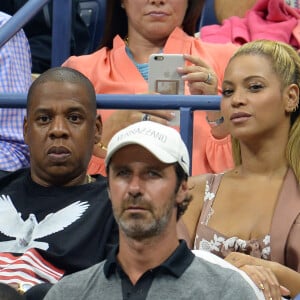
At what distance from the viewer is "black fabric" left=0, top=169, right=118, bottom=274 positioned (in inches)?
159

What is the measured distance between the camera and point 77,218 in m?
4.15

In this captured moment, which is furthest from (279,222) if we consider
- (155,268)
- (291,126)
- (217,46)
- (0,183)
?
(217,46)

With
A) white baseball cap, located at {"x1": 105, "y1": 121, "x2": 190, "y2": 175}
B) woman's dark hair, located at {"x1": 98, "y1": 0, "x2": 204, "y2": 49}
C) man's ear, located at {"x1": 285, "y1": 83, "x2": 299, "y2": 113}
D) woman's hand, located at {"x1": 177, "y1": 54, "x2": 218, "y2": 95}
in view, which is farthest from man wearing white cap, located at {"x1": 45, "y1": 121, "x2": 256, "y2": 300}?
woman's dark hair, located at {"x1": 98, "y1": 0, "x2": 204, "y2": 49}

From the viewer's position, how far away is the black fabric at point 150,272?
329 cm

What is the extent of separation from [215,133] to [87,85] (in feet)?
2.16

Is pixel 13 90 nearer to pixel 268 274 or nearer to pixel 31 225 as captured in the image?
pixel 31 225

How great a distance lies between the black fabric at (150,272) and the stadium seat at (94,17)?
3221 mm

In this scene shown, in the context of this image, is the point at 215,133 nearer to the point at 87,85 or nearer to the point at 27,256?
the point at 87,85

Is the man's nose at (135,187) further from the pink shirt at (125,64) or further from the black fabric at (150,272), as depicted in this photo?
the pink shirt at (125,64)

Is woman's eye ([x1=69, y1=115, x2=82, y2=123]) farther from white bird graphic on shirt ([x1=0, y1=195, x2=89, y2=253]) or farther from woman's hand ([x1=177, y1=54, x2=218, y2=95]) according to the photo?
woman's hand ([x1=177, y1=54, x2=218, y2=95])

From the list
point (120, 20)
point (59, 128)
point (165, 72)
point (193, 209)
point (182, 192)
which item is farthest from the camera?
point (120, 20)

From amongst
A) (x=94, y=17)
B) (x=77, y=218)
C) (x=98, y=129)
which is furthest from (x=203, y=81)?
(x=94, y=17)

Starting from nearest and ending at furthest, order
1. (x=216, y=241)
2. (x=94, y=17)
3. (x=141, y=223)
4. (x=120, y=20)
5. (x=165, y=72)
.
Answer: (x=141, y=223)
(x=216, y=241)
(x=165, y=72)
(x=120, y=20)
(x=94, y=17)

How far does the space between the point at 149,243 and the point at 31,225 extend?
952 millimetres
